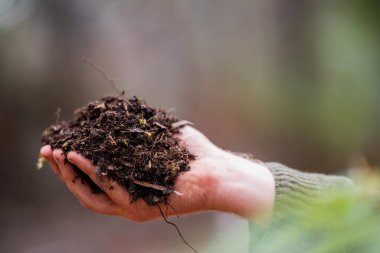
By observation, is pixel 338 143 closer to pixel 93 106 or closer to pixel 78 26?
pixel 78 26

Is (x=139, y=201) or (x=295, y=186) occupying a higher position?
(x=295, y=186)

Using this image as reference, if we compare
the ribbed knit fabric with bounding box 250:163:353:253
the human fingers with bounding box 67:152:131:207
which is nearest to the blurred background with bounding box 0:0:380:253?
the ribbed knit fabric with bounding box 250:163:353:253

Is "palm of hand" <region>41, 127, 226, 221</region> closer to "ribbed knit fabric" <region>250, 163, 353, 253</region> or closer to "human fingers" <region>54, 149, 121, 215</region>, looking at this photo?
"human fingers" <region>54, 149, 121, 215</region>

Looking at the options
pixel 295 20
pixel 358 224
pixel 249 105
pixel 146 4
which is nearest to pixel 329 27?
pixel 295 20

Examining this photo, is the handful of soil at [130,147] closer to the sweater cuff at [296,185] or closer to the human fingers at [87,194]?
the human fingers at [87,194]

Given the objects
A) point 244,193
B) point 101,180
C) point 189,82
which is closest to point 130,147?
point 101,180

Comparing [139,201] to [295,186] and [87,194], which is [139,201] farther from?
[295,186]
